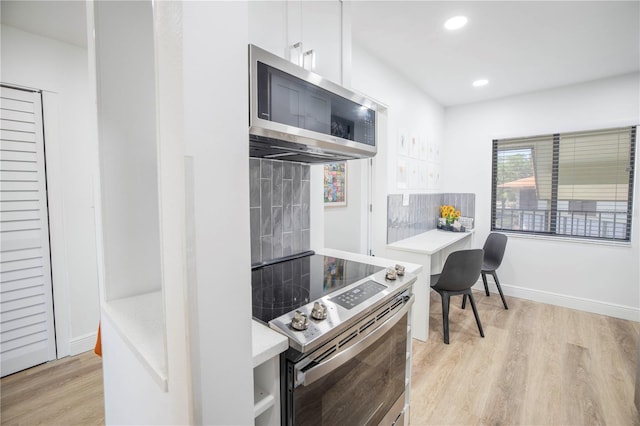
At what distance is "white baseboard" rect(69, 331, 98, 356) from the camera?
2312 mm

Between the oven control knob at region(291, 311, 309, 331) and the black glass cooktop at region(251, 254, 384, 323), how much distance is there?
0.28 feet

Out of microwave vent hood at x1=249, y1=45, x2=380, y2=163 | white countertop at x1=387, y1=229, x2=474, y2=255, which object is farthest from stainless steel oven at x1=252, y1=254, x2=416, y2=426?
Answer: white countertop at x1=387, y1=229, x2=474, y2=255

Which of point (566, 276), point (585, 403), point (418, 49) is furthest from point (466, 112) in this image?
point (585, 403)

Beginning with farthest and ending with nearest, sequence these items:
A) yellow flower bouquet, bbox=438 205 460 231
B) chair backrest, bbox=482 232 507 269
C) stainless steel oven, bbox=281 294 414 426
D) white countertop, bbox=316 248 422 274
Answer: yellow flower bouquet, bbox=438 205 460 231, chair backrest, bbox=482 232 507 269, white countertop, bbox=316 248 422 274, stainless steel oven, bbox=281 294 414 426

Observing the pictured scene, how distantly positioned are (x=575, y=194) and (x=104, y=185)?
4339mm

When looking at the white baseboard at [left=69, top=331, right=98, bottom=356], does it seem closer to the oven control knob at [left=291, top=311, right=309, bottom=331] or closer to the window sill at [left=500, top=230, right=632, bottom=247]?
the oven control knob at [left=291, top=311, right=309, bottom=331]

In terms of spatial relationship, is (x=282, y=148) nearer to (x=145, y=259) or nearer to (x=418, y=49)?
(x=145, y=259)

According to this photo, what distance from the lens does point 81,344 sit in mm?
2355

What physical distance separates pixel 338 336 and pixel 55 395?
2.16 metres

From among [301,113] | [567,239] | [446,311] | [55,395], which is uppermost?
[301,113]

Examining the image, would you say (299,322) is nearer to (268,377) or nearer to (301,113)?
(268,377)

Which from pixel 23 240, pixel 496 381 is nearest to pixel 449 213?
pixel 496 381

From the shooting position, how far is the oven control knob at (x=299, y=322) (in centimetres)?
83

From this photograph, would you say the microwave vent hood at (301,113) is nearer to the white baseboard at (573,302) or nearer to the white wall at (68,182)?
the white wall at (68,182)
